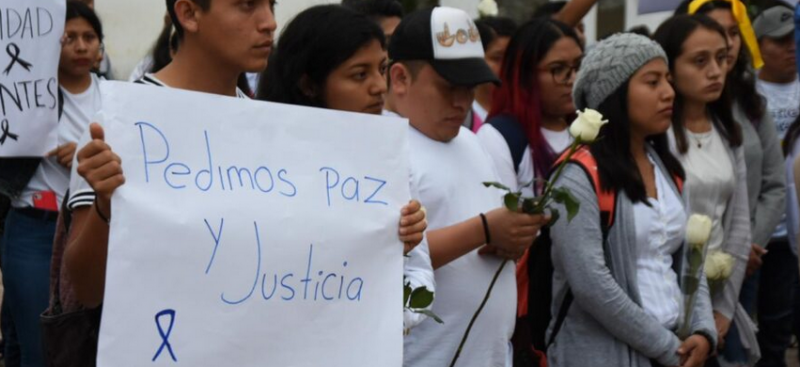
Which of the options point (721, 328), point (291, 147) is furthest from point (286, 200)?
point (721, 328)

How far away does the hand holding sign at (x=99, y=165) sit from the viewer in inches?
98.4

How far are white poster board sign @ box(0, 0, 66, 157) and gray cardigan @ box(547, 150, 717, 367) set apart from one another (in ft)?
6.06

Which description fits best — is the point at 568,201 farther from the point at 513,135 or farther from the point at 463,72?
the point at 513,135

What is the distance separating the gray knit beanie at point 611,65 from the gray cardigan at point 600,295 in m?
0.35

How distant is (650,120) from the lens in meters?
4.69

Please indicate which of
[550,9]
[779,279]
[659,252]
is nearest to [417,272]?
[659,252]

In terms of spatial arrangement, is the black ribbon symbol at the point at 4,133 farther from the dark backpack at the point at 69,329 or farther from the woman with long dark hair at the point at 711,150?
the woman with long dark hair at the point at 711,150

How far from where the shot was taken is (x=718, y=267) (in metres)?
5.13

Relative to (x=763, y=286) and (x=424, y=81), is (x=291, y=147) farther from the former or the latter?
(x=763, y=286)

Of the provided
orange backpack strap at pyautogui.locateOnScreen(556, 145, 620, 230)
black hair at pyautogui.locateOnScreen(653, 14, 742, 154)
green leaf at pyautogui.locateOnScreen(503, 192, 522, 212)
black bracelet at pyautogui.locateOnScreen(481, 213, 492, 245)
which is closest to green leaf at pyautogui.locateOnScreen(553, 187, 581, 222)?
green leaf at pyautogui.locateOnScreen(503, 192, 522, 212)

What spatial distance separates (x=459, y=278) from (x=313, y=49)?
0.90m

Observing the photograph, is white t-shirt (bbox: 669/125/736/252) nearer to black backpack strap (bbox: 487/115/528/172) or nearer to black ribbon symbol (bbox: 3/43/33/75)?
black backpack strap (bbox: 487/115/528/172)

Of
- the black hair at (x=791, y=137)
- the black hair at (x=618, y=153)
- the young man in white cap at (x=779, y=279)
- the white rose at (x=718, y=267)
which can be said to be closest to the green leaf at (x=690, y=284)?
the black hair at (x=618, y=153)

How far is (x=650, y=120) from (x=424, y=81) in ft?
3.21
